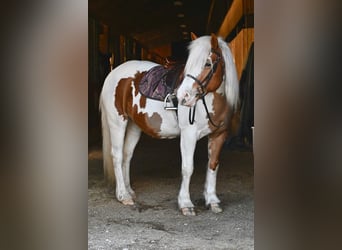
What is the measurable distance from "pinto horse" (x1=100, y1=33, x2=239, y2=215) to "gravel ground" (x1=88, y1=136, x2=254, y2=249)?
11 cm

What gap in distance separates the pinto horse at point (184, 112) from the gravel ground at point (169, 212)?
111 millimetres

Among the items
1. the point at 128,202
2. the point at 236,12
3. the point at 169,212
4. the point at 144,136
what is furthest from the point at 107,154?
the point at 236,12

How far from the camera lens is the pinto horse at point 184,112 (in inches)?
94.3

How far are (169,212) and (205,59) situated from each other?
3.13ft

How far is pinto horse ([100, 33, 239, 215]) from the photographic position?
2396 millimetres

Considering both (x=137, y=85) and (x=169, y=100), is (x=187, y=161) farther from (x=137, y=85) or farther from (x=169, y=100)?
(x=137, y=85)

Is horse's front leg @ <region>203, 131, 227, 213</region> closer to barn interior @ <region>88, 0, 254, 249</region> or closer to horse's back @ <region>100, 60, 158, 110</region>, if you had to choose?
barn interior @ <region>88, 0, 254, 249</region>

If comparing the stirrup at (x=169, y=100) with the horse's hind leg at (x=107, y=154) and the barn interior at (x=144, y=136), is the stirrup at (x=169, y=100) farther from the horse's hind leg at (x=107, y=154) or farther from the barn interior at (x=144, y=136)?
the horse's hind leg at (x=107, y=154)

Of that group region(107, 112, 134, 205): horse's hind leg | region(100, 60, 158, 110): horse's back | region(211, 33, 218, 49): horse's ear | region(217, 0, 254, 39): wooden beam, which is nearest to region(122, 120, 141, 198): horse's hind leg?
region(107, 112, 134, 205): horse's hind leg

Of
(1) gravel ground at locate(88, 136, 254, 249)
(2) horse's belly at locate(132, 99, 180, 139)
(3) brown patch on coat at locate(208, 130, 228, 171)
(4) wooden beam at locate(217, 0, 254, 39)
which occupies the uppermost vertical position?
(4) wooden beam at locate(217, 0, 254, 39)

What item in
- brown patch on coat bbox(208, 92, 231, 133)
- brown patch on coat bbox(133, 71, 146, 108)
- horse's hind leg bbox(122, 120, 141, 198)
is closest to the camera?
brown patch on coat bbox(208, 92, 231, 133)

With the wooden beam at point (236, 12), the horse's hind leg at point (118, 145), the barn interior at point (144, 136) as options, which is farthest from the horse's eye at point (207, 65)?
the wooden beam at point (236, 12)
